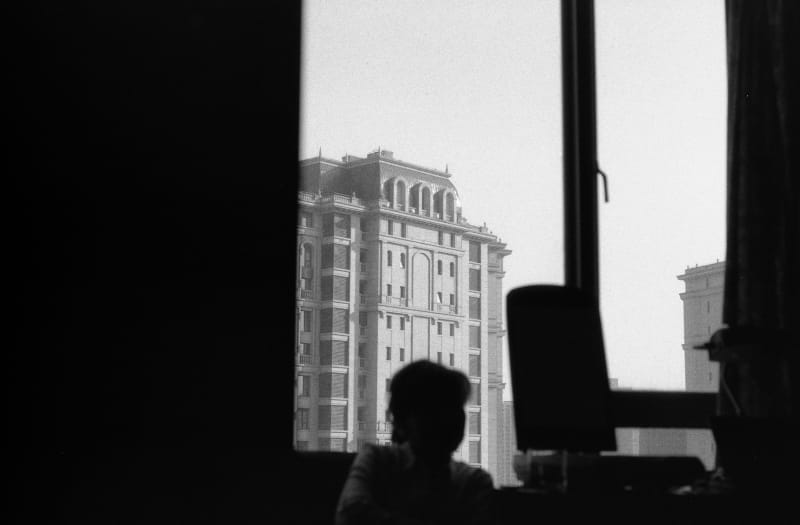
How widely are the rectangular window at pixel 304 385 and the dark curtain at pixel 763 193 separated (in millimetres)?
1144

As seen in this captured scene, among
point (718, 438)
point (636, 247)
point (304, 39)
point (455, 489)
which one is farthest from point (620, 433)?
point (304, 39)

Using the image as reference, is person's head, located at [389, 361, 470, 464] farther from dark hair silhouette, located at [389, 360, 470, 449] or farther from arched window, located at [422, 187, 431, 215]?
arched window, located at [422, 187, 431, 215]

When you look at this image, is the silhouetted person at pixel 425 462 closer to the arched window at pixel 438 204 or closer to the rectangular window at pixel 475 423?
the rectangular window at pixel 475 423

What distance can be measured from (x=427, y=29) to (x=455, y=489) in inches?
65.1

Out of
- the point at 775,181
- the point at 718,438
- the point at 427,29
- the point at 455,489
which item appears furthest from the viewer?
the point at 427,29

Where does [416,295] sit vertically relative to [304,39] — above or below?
below

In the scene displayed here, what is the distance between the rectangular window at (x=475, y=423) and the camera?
289 centimetres

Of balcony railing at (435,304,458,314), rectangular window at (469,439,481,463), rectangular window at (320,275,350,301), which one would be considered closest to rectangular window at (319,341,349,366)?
rectangular window at (320,275,350,301)

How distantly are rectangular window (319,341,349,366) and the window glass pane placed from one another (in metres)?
0.03

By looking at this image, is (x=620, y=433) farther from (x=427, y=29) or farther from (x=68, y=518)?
(x=68, y=518)

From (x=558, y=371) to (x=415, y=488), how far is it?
542 millimetres

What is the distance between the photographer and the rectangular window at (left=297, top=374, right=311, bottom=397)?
8.26ft

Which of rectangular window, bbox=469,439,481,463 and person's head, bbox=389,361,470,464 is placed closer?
person's head, bbox=389,361,470,464

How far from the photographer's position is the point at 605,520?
203 cm
